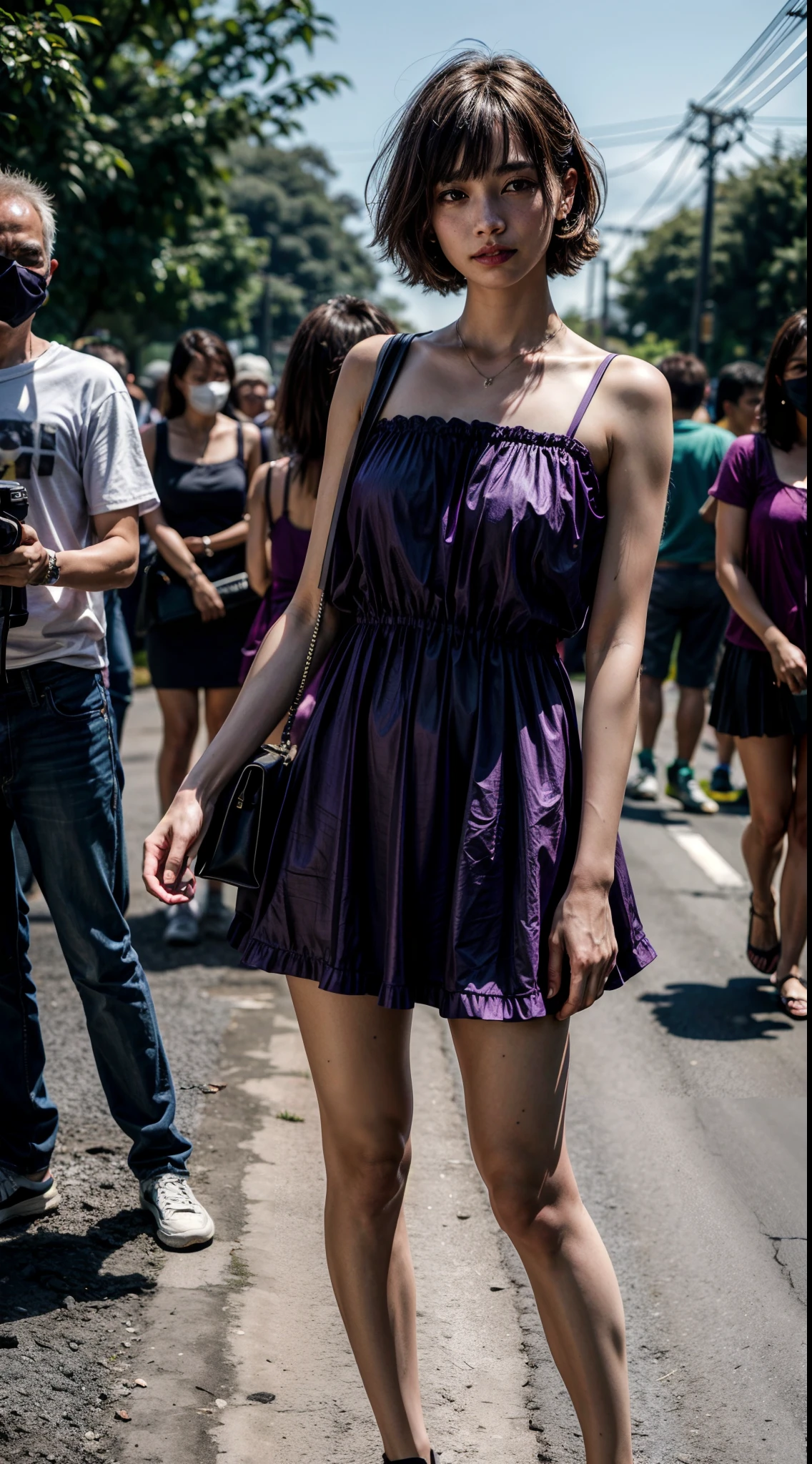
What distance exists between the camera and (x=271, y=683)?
2.26 meters

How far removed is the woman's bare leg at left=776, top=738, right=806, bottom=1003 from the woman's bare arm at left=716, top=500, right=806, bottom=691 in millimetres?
309

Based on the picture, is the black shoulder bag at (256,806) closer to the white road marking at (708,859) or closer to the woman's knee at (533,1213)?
the woman's knee at (533,1213)

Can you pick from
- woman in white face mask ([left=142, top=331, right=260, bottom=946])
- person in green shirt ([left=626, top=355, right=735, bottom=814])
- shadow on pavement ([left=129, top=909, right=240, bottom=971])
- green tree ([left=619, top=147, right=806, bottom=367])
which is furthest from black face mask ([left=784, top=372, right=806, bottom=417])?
green tree ([left=619, top=147, right=806, bottom=367])

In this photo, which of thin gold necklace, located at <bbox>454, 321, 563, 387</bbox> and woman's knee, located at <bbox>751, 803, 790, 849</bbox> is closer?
thin gold necklace, located at <bbox>454, 321, 563, 387</bbox>

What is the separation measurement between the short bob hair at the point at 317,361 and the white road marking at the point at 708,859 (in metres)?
3.26

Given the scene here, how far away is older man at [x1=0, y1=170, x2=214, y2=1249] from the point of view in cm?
312

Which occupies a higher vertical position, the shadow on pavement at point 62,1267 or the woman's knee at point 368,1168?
the woman's knee at point 368,1168

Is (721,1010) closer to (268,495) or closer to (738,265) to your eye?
(268,495)

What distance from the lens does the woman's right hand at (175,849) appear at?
7.04 feet

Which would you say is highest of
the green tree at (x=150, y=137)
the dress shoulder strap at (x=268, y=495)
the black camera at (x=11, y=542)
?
the green tree at (x=150, y=137)

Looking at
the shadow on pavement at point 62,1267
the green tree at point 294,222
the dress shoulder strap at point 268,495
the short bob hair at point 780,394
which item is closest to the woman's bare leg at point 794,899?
the short bob hair at point 780,394

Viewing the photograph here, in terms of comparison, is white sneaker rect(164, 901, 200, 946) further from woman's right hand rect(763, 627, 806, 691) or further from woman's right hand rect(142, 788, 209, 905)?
woman's right hand rect(142, 788, 209, 905)

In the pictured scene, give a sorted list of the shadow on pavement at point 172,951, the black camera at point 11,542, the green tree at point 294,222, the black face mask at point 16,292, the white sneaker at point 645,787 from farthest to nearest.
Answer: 1. the green tree at point 294,222
2. the white sneaker at point 645,787
3. the shadow on pavement at point 172,951
4. the black face mask at point 16,292
5. the black camera at point 11,542

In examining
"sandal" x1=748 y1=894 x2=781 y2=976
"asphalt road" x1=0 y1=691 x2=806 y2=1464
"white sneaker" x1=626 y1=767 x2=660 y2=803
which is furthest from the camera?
"white sneaker" x1=626 y1=767 x2=660 y2=803
